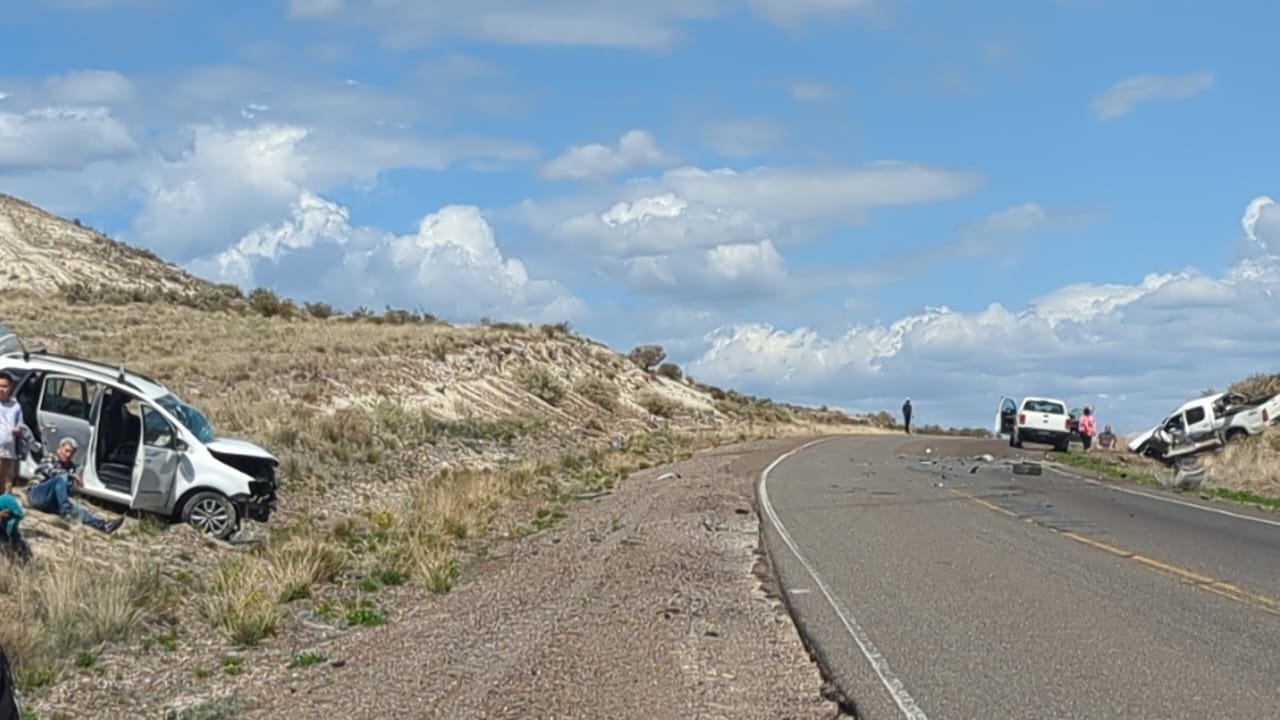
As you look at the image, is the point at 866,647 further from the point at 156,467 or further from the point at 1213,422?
the point at 1213,422

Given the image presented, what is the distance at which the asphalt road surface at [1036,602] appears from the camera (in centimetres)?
887

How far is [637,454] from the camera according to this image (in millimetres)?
40250

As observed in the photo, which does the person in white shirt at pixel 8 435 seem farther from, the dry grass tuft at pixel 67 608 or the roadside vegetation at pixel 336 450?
the dry grass tuft at pixel 67 608

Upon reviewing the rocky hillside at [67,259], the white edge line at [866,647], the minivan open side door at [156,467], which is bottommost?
the white edge line at [866,647]

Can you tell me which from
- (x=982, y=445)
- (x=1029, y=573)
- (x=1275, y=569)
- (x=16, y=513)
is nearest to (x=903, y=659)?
(x=1029, y=573)

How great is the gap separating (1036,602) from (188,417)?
12.9 metres

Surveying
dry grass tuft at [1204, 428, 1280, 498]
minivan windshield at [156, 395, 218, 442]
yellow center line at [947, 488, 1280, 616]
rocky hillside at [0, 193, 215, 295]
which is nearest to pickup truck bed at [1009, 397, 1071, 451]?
dry grass tuft at [1204, 428, 1280, 498]

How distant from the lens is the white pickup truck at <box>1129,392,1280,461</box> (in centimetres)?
3534

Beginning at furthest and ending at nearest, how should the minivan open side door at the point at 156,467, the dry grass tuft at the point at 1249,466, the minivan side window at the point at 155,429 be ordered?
the dry grass tuft at the point at 1249,466 < the minivan side window at the point at 155,429 < the minivan open side door at the point at 156,467

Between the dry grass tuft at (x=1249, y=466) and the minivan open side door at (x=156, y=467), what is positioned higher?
the dry grass tuft at (x=1249, y=466)

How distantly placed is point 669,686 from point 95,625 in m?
6.42

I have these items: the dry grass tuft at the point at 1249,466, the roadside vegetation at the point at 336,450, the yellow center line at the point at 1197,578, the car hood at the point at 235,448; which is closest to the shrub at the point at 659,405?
the roadside vegetation at the point at 336,450

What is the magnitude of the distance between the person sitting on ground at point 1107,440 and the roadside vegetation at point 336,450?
12397 mm

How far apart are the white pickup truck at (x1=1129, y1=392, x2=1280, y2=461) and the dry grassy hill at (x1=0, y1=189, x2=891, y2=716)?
46.9 feet
